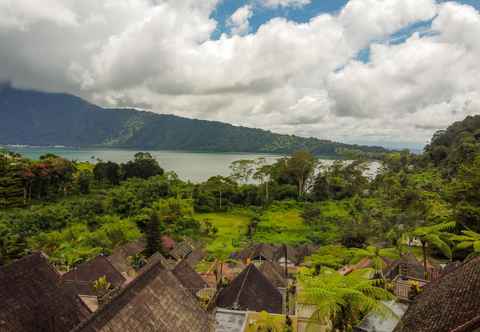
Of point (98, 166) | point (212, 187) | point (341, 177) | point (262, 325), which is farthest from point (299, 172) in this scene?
point (262, 325)

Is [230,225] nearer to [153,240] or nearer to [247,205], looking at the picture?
[247,205]

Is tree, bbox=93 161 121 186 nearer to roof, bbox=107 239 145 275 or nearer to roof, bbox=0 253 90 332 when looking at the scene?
roof, bbox=107 239 145 275

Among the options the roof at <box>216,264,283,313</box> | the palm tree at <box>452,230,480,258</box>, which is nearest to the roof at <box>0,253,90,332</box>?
the roof at <box>216,264,283,313</box>

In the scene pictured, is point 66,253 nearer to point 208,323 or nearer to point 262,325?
point 262,325

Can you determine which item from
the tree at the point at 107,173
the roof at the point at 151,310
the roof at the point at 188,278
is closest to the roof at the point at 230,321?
the roof at the point at 151,310

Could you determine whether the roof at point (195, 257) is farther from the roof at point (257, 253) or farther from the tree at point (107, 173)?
the tree at point (107, 173)

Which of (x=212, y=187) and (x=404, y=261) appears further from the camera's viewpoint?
(x=212, y=187)

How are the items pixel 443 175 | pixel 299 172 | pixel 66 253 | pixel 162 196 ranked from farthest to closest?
pixel 299 172 → pixel 162 196 → pixel 443 175 → pixel 66 253

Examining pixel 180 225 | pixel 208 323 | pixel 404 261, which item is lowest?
pixel 180 225
